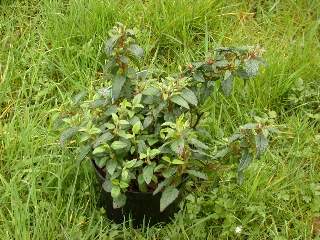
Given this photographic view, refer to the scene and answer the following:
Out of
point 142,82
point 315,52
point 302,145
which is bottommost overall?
point 302,145

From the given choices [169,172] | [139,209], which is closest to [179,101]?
[169,172]

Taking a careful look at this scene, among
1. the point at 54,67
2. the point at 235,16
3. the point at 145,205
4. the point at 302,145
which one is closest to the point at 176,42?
the point at 235,16

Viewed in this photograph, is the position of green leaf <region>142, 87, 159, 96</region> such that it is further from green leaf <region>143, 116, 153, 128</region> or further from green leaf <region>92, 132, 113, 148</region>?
green leaf <region>92, 132, 113, 148</region>

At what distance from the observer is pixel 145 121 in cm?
228

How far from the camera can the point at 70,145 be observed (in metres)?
2.68

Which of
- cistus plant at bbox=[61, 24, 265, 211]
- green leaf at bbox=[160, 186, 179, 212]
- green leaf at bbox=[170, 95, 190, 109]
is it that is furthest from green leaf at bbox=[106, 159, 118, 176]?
green leaf at bbox=[170, 95, 190, 109]

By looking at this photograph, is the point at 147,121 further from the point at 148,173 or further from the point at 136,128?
the point at 148,173

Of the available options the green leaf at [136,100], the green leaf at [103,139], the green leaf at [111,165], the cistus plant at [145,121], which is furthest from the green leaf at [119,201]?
the green leaf at [136,100]

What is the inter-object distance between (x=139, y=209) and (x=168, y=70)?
0.92 meters

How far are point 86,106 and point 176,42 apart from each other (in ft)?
3.18

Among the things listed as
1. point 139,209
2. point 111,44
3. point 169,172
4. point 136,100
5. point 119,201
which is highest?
point 111,44

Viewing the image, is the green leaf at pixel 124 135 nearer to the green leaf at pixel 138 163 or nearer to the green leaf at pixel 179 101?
the green leaf at pixel 138 163

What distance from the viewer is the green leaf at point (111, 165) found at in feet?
7.22

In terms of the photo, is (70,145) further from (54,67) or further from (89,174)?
(54,67)
